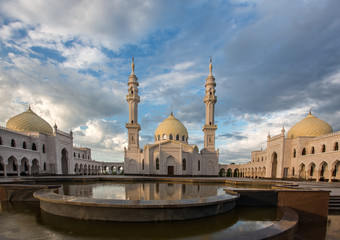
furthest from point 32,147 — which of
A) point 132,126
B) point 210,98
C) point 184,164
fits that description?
point 210,98

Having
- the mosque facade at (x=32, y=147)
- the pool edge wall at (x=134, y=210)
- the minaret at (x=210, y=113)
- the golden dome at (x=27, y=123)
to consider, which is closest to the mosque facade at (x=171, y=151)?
the minaret at (x=210, y=113)

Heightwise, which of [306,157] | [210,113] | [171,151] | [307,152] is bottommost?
[306,157]

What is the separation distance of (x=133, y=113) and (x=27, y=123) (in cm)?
1665

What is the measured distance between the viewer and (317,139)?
81.5 ft

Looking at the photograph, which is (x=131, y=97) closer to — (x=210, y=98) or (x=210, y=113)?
(x=210, y=98)

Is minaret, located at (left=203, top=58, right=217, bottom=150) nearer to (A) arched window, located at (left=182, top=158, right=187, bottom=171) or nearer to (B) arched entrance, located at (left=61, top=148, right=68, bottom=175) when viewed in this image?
(A) arched window, located at (left=182, top=158, right=187, bottom=171)

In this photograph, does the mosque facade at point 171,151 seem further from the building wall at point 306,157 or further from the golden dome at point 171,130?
the building wall at point 306,157

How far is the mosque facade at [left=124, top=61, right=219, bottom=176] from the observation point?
29656 millimetres

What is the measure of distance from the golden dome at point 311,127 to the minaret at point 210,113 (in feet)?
41.5

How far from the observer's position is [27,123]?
29.6 m

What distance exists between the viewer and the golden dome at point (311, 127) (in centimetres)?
2724

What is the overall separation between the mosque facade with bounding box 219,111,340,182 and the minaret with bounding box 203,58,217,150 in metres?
9.63

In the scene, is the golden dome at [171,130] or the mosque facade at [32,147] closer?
the mosque facade at [32,147]

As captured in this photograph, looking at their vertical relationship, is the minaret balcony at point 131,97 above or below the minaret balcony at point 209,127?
above
